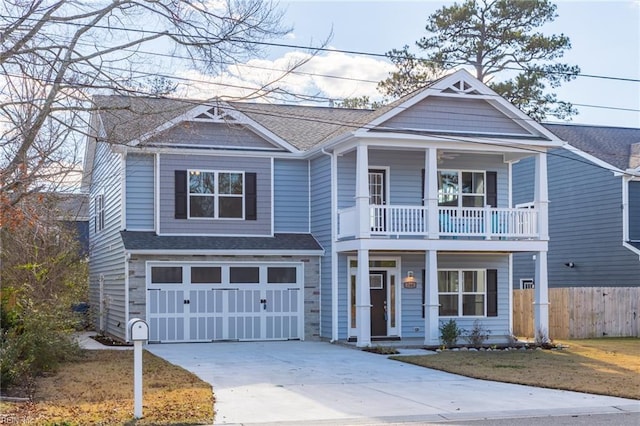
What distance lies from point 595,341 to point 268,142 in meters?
11.4

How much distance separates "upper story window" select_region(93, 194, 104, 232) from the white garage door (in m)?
5.93

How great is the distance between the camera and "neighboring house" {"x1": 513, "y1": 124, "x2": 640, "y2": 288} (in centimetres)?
2961

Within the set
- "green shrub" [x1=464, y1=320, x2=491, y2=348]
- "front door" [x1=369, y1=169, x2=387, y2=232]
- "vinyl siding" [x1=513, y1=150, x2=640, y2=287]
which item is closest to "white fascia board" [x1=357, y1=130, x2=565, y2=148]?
"front door" [x1=369, y1=169, x2=387, y2=232]

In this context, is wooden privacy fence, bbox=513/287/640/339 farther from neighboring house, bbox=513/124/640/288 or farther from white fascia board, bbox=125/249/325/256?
white fascia board, bbox=125/249/325/256

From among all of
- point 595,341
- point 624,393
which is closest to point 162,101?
point 624,393

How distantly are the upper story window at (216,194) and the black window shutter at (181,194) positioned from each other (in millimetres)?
166

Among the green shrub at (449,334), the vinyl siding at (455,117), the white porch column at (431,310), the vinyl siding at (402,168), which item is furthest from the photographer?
the vinyl siding at (402,168)

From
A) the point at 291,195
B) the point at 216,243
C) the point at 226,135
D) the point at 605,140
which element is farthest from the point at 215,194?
the point at 605,140

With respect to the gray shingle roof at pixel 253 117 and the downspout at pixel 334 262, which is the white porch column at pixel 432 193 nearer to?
the gray shingle roof at pixel 253 117

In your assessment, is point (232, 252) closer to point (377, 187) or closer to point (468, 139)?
point (377, 187)

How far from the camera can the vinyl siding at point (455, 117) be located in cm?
2383

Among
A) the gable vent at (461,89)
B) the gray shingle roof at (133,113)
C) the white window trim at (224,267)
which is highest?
the gable vent at (461,89)

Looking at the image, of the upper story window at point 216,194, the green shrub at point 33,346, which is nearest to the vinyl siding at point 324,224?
the upper story window at point 216,194

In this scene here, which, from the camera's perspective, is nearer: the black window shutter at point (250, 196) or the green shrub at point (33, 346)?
the green shrub at point (33, 346)
